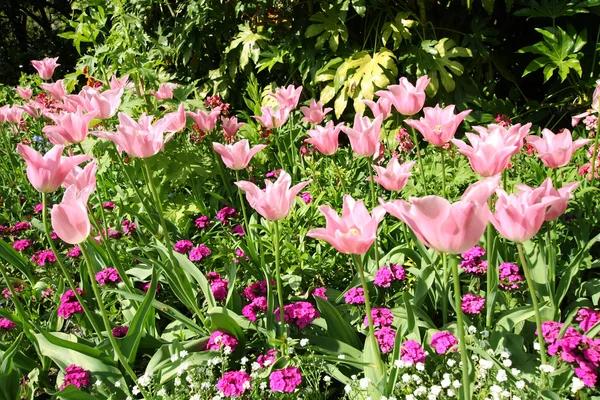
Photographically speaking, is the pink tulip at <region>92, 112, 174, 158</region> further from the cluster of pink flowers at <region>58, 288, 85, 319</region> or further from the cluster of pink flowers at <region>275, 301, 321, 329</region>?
the cluster of pink flowers at <region>275, 301, 321, 329</region>

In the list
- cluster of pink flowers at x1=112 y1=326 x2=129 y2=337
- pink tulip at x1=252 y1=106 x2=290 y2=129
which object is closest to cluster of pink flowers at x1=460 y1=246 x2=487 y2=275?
pink tulip at x1=252 y1=106 x2=290 y2=129

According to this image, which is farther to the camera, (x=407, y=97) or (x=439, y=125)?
(x=407, y=97)

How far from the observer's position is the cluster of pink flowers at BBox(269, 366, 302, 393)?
1.49 meters

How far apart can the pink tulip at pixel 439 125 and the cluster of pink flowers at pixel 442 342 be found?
2.13 ft

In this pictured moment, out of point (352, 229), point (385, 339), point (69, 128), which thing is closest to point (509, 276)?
point (385, 339)

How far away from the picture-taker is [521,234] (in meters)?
1.23

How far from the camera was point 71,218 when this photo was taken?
1380 millimetres

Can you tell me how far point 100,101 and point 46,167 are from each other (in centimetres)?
69

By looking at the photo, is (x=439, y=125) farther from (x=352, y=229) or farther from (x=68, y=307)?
(x=68, y=307)

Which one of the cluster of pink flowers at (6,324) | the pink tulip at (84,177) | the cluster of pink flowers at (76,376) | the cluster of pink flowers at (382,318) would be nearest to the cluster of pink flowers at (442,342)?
the cluster of pink flowers at (382,318)

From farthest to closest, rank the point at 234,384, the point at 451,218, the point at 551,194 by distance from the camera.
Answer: the point at 234,384 < the point at 551,194 < the point at 451,218

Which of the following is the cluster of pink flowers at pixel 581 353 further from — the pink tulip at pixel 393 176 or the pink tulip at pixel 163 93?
the pink tulip at pixel 163 93

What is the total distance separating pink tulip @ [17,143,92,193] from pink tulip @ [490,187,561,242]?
1232 millimetres

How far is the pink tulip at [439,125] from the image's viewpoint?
180 cm
